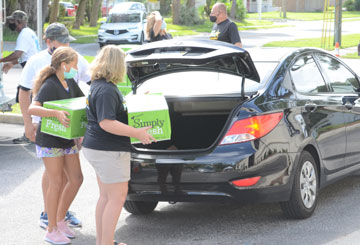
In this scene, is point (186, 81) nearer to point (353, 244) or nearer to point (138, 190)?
point (138, 190)

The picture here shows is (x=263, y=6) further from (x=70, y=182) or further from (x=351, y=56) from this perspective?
(x=70, y=182)

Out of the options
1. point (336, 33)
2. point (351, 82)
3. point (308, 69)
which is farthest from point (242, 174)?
point (336, 33)

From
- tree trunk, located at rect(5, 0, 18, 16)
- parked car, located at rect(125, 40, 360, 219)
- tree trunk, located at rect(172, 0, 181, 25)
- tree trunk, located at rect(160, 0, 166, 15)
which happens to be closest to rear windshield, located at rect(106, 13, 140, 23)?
tree trunk, located at rect(5, 0, 18, 16)

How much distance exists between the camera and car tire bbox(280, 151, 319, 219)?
593cm

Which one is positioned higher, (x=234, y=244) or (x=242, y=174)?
(x=242, y=174)

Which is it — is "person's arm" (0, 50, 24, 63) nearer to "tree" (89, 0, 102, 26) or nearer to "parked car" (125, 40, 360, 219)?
"parked car" (125, 40, 360, 219)

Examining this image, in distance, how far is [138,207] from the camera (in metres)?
6.41

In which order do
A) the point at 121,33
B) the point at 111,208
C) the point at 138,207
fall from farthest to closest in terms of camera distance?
the point at 121,33 < the point at 138,207 < the point at 111,208

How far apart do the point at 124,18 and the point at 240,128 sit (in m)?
28.6

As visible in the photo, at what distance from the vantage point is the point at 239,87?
5.98m

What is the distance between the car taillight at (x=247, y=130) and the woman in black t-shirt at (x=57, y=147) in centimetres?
127

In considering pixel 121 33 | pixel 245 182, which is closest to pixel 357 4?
pixel 121 33

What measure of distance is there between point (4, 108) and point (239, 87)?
5.54 metres

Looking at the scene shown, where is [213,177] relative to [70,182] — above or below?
above
